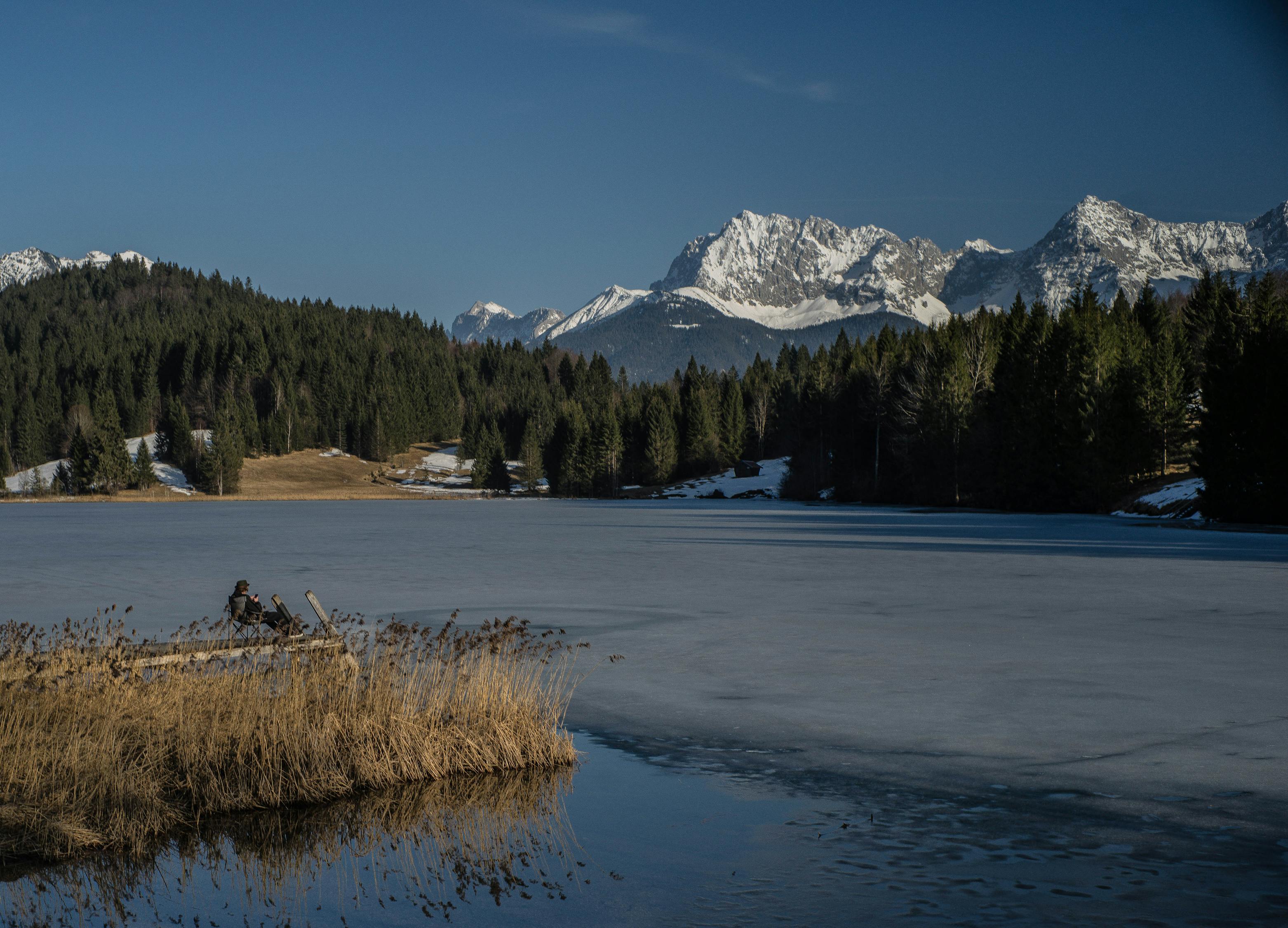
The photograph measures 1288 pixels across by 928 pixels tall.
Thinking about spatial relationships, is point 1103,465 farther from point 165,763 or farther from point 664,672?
point 165,763

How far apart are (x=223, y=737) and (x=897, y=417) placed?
318 ft

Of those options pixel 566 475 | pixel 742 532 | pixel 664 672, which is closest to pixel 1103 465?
pixel 742 532

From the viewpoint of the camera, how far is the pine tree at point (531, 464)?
167 meters

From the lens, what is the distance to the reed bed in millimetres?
8891

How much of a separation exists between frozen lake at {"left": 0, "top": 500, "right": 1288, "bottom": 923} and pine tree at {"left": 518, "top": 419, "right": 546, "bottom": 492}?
121 m

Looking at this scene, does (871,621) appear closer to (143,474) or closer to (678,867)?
(678,867)

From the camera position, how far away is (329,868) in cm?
827

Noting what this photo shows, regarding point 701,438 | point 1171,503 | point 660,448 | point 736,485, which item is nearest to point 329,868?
point 1171,503

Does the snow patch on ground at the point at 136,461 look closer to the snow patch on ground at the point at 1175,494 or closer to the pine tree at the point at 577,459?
the pine tree at the point at 577,459

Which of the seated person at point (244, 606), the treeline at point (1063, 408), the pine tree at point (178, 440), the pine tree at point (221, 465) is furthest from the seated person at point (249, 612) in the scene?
the pine tree at point (178, 440)

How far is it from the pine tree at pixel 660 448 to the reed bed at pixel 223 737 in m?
137

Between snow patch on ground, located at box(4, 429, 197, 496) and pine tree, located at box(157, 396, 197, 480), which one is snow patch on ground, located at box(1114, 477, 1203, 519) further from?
pine tree, located at box(157, 396, 197, 480)

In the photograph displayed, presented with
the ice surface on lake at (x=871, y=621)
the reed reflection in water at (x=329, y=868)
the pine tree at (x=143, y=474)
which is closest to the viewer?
the reed reflection in water at (x=329, y=868)

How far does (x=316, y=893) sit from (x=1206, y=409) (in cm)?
6041
